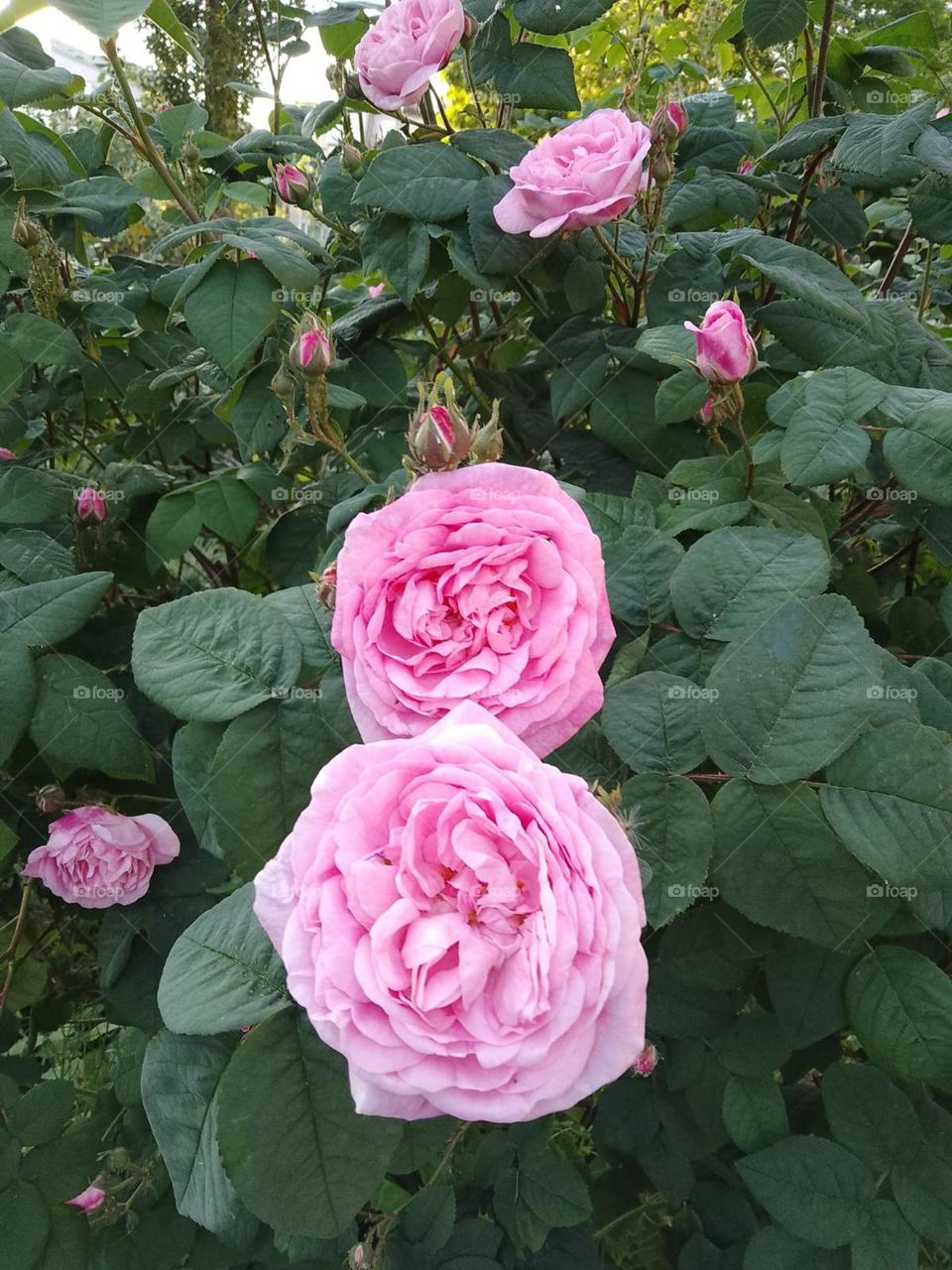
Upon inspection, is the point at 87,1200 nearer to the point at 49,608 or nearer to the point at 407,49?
the point at 49,608

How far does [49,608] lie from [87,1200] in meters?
0.62

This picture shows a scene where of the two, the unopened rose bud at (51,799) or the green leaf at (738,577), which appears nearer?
the green leaf at (738,577)

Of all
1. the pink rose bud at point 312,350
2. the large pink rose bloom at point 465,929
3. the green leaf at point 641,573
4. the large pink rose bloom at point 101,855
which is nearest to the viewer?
the large pink rose bloom at point 465,929

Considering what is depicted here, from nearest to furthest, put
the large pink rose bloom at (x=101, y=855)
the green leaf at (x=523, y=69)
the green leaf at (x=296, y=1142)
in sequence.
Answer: the green leaf at (x=296, y=1142), the large pink rose bloom at (x=101, y=855), the green leaf at (x=523, y=69)

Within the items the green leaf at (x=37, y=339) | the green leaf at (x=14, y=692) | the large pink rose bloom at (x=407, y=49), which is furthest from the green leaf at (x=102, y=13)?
the green leaf at (x=14, y=692)

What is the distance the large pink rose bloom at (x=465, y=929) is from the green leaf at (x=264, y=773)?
0.16 m

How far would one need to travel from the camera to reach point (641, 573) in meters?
0.78

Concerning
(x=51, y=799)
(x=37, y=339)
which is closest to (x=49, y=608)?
(x=51, y=799)

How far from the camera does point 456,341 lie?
58.6 inches

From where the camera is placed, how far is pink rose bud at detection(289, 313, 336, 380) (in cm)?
90

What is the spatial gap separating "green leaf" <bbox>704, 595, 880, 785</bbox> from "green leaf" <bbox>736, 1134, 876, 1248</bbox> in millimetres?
413

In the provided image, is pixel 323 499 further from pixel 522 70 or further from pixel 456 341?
pixel 522 70

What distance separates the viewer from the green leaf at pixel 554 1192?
92 cm

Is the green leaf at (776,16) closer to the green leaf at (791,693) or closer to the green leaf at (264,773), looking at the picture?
the green leaf at (791,693)
